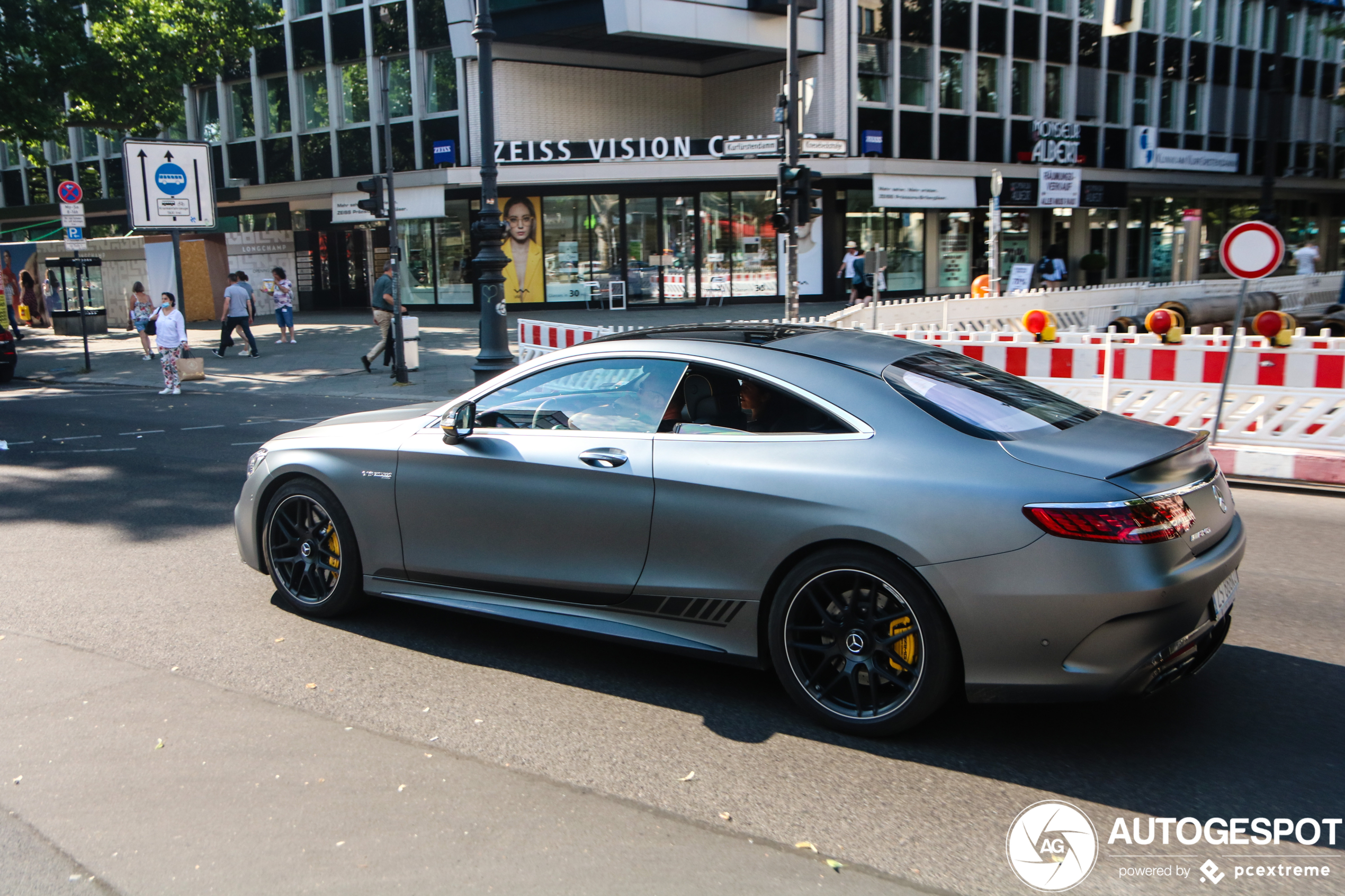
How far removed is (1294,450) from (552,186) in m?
23.1

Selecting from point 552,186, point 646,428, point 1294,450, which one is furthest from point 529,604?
point 552,186

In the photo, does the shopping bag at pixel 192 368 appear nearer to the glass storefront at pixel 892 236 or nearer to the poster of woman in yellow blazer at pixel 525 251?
the poster of woman in yellow blazer at pixel 525 251

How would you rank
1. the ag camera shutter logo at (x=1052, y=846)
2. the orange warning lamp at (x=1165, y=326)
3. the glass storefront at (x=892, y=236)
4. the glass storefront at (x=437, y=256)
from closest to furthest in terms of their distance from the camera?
the ag camera shutter logo at (x=1052, y=846) → the orange warning lamp at (x=1165, y=326) → the glass storefront at (x=437, y=256) → the glass storefront at (x=892, y=236)

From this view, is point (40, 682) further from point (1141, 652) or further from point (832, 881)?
point (1141, 652)

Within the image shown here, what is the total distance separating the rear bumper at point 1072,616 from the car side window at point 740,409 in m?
0.78

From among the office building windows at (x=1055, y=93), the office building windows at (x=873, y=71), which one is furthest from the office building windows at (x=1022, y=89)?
the office building windows at (x=873, y=71)

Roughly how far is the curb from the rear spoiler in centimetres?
492

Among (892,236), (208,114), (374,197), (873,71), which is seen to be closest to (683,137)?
(873,71)

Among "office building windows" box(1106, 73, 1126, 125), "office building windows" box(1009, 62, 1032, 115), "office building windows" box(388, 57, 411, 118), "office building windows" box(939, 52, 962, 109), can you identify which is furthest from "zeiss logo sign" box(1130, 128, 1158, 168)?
"office building windows" box(388, 57, 411, 118)

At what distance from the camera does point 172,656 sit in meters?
5.03

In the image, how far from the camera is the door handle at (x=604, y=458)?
14.6ft

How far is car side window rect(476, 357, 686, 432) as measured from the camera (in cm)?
456

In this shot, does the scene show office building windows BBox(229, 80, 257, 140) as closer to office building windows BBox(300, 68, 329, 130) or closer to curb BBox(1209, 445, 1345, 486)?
office building windows BBox(300, 68, 329, 130)

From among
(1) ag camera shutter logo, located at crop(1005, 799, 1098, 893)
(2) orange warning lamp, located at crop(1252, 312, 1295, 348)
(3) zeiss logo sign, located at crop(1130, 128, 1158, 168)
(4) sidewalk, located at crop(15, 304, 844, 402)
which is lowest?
(1) ag camera shutter logo, located at crop(1005, 799, 1098, 893)
